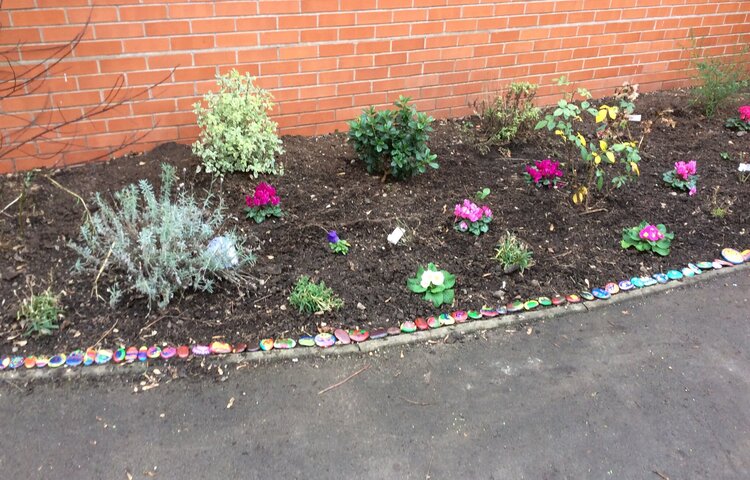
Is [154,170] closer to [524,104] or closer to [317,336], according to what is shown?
[317,336]

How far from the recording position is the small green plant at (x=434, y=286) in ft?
10.5

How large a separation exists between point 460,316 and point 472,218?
77cm

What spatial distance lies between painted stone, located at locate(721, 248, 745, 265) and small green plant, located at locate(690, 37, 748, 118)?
2.34 meters

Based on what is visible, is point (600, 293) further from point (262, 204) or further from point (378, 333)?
point (262, 204)

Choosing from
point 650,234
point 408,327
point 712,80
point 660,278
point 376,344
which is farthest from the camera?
point 712,80

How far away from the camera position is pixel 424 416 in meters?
2.58

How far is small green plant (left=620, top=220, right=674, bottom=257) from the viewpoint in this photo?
373cm

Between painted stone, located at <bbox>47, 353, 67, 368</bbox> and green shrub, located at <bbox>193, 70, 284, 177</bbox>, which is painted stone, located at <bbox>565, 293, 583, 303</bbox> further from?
painted stone, located at <bbox>47, 353, 67, 368</bbox>

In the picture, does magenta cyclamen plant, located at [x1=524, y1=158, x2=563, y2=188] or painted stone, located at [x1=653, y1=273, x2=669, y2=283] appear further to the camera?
magenta cyclamen plant, located at [x1=524, y1=158, x2=563, y2=188]

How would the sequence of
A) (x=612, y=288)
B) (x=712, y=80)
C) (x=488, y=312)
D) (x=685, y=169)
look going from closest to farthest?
1. (x=488, y=312)
2. (x=612, y=288)
3. (x=685, y=169)
4. (x=712, y=80)

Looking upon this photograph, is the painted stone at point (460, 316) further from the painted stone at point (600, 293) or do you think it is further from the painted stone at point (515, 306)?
the painted stone at point (600, 293)

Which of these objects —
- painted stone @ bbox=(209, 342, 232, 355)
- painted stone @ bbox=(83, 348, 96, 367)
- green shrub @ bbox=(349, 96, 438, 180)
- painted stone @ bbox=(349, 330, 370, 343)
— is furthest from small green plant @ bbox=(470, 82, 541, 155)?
painted stone @ bbox=(83, 348, 96, 367)

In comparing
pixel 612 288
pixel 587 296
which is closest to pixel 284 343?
pixel 587 296

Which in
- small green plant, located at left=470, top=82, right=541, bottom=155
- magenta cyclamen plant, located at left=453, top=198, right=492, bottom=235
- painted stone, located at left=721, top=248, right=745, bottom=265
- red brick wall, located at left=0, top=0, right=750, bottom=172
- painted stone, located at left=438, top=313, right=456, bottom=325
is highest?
red brick wall, located at left=0, top=0, right=750, bottom=172
